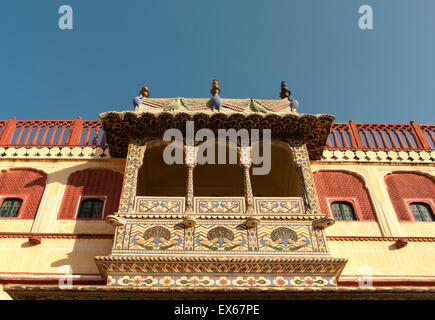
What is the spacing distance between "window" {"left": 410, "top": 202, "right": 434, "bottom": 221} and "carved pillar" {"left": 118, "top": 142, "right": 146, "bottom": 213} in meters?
6.29

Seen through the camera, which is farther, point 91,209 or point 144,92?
point 144,92

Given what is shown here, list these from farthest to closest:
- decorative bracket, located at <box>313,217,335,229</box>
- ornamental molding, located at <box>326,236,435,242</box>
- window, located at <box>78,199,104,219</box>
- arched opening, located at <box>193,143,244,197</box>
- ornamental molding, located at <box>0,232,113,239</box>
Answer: arched opening, located at <box>193,143,244,197</box>, window, located at <box>78,199,104,219</box>, ornamental molding, located at <box>326,236,435,242</box>, ornamental molding, located at <box>0,232,113,239</box>, decorative bracket, located at <box>313,217,335,229</box>

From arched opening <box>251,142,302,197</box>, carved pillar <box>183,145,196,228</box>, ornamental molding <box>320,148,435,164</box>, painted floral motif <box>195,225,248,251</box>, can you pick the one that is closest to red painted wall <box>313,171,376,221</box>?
ornamental molding <box>320,148,435,164</box>

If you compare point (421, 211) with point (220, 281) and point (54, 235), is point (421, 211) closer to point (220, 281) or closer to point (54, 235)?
point (220, 281)

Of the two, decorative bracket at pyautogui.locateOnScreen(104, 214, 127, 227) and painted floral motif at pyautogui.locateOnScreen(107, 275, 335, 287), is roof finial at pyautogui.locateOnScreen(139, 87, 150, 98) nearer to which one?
decorative bracket at pyautogui.locateOnScreen(104, 214, 127, 227)

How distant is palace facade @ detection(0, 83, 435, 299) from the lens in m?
7.53

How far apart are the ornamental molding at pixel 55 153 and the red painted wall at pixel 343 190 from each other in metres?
5.20

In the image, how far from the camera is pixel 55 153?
11.2 metres

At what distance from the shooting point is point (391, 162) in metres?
11.3

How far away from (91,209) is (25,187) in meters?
1.77

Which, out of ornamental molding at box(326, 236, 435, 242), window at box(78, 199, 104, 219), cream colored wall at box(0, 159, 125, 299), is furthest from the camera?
window at box(78, 199, 104, 219)

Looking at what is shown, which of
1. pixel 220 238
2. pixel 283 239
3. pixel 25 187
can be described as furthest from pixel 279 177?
pixel 25 187

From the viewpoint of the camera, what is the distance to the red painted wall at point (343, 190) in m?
10.3
